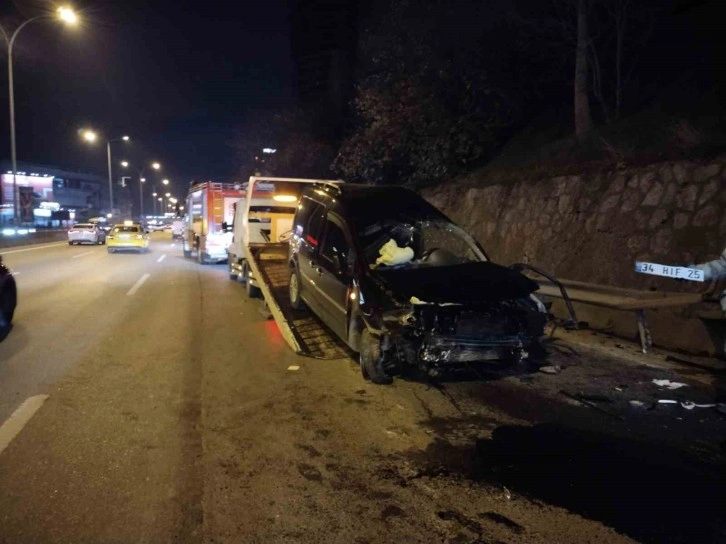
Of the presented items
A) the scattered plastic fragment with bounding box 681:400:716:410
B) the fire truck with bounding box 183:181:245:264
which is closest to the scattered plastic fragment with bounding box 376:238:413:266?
the scattered plastic fragment with bounding box 681:400:716:410

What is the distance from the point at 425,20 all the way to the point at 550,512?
15700mm

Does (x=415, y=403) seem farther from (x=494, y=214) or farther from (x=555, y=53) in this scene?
(x=555, y=53)

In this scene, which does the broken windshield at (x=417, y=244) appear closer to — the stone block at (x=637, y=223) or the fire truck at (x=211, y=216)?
the stone block at (x=637, y=223)

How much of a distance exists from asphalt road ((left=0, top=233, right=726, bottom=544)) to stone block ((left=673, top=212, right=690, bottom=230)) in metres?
2.42

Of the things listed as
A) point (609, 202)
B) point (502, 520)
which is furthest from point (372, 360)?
point (609, 202)

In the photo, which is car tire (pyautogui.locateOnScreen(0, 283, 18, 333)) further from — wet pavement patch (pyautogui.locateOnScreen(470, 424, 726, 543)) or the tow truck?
wet pavement patch (pyautogui.locateOnScreen(470, 424, 726, 543))

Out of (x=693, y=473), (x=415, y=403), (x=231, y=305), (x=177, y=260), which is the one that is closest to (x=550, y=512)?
(x=693, y=473)

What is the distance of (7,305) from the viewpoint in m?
9.61

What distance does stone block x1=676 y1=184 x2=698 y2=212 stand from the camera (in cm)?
952

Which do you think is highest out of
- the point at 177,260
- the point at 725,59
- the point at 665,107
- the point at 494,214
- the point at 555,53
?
the point at 555,53

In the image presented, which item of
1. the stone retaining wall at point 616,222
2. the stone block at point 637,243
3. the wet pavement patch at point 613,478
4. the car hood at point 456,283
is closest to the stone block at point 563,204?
the stone retaining wall at point 616,222

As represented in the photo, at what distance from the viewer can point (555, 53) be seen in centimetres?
1641

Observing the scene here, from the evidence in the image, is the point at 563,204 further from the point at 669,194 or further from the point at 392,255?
the point at 392,255

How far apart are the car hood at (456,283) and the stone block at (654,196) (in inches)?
177
